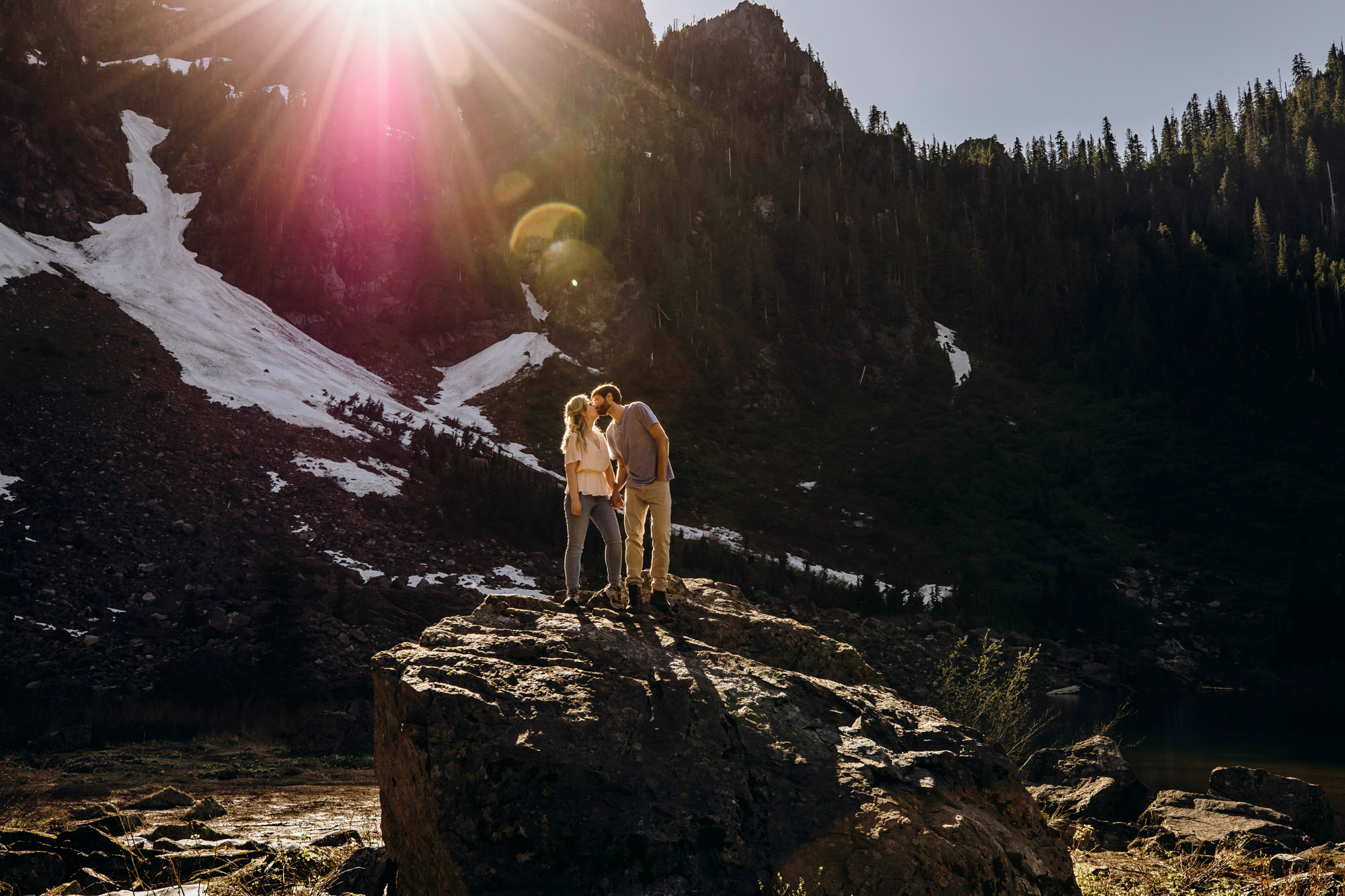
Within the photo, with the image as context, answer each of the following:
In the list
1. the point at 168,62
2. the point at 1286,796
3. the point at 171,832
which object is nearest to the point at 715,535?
the point at 1286,796

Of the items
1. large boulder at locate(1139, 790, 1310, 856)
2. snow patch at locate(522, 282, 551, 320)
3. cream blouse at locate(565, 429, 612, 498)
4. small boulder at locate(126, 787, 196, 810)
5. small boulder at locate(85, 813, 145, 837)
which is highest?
snow patch at locate(522, 282, 551, 320)

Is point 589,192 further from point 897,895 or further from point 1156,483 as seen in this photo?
point 897,895

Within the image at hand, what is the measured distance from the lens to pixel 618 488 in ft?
26.0

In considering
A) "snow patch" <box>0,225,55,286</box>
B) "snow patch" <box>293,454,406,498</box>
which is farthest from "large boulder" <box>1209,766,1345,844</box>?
"snow patch" <box>0,225,55,286</box>

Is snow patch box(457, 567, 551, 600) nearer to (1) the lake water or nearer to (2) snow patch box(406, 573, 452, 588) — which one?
(2) snow patch box(406, 573, 452, 588)

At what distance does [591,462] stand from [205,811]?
903 centimetres

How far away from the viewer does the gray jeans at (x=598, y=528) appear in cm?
816

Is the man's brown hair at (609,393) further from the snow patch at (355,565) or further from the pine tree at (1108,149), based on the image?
the pine tree at (1108,149)

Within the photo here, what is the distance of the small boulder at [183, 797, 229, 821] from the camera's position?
38.8ft

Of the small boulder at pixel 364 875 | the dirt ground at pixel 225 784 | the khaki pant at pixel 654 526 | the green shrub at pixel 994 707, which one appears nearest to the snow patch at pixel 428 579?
the dirt ground at pixel 225 784

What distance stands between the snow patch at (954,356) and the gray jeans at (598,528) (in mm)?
78153

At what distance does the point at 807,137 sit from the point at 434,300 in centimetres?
6601

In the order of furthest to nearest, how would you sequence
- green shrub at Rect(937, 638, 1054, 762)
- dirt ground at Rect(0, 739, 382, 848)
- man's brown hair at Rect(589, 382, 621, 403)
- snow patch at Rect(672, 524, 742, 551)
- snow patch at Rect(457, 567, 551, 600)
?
1. snow patch at Rect(672, 524, 742, 551)
2. snow patch at Rect(457, 567, 551, 600)
3. green shrub at Rect(937, 638, 1054, 762)
4. dirt ground at Rect(0, 739, 382, 848)
5. man's brown hair at Rect(589, 382, 621, 403)

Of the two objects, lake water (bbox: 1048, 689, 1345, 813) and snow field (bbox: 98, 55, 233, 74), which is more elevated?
snow field (bbox: 98, 55, 233, 74)
